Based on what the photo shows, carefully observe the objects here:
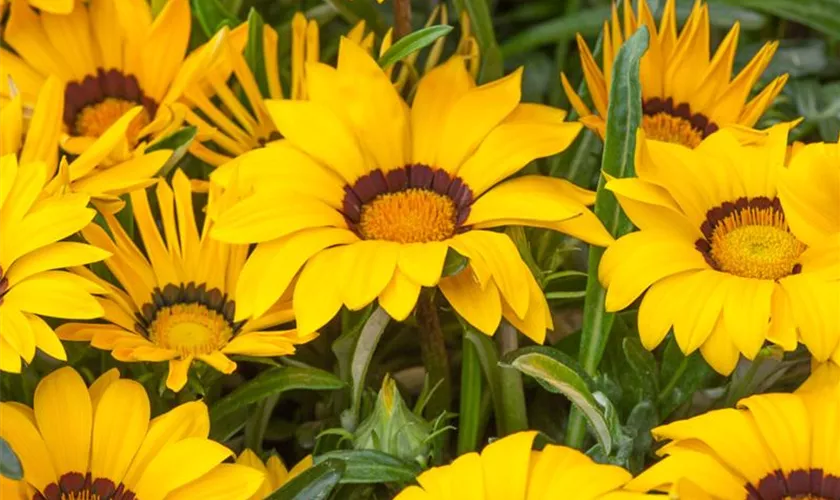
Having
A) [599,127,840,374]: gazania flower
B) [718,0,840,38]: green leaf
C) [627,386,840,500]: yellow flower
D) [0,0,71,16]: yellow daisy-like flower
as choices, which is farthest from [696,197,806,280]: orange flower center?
[0,0,71,16]: yellow daisy-like flower

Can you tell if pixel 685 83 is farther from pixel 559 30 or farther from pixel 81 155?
pixel 81 155

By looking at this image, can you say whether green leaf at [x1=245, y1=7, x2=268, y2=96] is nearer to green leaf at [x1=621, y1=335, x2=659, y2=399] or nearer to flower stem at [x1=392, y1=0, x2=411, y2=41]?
flower stem at [x1=392, y1=0, x2=411, y2=41]

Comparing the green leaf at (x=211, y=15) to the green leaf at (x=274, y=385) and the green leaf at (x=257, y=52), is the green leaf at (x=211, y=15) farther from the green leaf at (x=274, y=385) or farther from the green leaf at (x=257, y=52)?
the green leaf at (x=274, y=385)

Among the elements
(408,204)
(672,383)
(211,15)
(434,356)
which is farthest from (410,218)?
(211,15)

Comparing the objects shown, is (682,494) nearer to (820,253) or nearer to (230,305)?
(820,253)

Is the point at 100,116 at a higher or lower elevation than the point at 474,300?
higher

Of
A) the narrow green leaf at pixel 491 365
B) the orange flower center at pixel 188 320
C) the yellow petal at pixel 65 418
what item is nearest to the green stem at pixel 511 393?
the narrow green leaf at pixel 491 365
